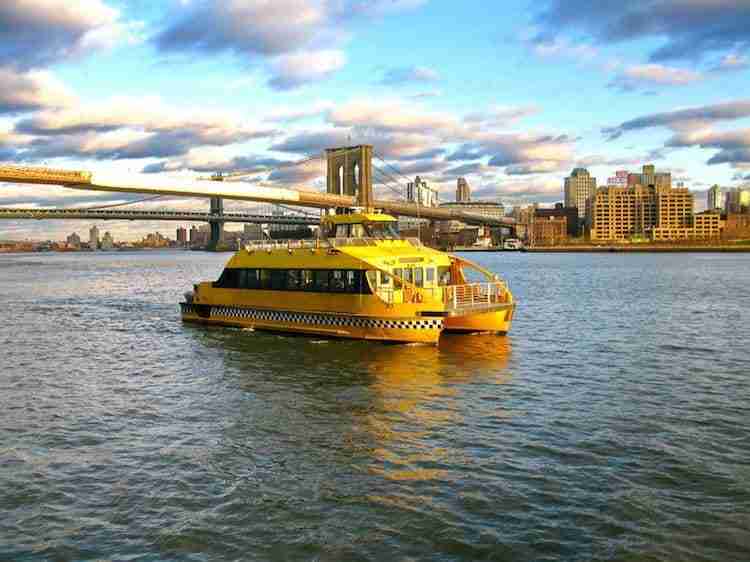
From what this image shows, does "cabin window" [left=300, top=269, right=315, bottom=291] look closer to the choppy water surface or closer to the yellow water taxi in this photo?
the yellow water taxi

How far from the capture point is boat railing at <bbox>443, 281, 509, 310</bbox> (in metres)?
23.9

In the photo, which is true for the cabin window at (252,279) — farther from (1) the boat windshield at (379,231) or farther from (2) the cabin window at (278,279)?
(1) the boat windshield at (379,231)

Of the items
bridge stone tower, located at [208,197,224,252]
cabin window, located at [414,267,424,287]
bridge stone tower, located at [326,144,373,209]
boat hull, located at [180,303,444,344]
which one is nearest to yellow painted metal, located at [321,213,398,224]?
cabin window, located at [414,267,424,287]

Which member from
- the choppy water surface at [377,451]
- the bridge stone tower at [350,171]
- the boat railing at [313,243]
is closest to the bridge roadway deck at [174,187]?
the bridge stone tower at [350,171]

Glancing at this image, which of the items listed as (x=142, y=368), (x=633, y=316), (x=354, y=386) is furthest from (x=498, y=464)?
(x=633, y=316)

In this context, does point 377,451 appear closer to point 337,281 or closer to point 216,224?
point 337,281

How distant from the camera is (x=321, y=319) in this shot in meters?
25.4

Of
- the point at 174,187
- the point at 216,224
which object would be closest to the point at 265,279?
the point at 174,187

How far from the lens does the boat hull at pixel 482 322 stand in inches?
1024

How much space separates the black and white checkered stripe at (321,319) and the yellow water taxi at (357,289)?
3 centimetres

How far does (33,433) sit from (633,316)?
90.9 feet

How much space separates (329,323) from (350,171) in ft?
349

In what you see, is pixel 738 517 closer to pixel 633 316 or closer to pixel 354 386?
pixel 354 386

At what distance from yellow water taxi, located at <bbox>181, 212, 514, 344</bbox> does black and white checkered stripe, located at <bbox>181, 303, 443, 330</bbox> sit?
0.03 meters
